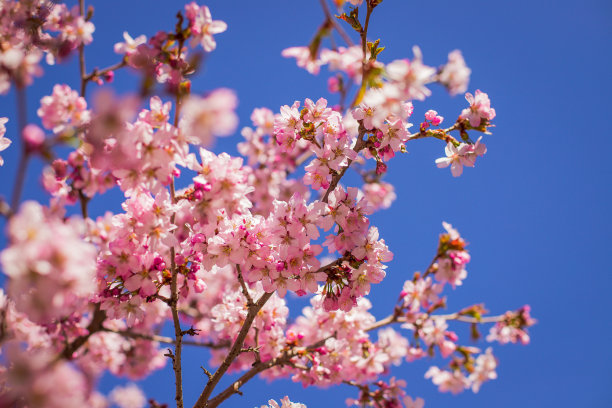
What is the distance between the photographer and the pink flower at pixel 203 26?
2.11 meters

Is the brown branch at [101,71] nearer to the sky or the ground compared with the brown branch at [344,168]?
nearer to the sky

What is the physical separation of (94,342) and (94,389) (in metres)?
4.03

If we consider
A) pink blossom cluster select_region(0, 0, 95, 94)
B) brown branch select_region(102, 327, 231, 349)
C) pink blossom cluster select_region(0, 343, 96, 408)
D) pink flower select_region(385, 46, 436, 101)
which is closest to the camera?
pink blossom cluster select_region(0, 343, 96, 408)

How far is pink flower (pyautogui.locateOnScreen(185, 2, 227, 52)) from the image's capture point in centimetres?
211

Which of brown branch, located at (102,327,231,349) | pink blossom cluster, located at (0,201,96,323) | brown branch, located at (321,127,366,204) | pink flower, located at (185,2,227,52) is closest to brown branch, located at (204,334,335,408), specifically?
brown branch, located at (102,327,231,349)

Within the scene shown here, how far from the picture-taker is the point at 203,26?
2.14 meters

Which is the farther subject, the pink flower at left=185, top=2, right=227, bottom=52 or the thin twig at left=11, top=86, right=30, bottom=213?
the pink flower at left=185, top=2, right=227, bottom=52

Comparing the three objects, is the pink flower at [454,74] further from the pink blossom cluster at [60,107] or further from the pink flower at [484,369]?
the pink flower at [484,369]

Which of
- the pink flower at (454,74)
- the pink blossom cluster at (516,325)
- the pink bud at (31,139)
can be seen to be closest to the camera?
the pink bud at (31,139)

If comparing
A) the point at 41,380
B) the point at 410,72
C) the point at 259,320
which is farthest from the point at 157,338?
the point at 410,72

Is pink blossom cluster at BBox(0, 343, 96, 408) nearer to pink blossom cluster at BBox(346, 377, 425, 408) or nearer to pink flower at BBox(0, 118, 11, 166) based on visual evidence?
pink flower at BBox(0, 118, 11, 166)

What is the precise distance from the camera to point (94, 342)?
16.1ft

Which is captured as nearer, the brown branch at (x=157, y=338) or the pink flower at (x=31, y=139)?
the pink flower at (x=31, y=139)

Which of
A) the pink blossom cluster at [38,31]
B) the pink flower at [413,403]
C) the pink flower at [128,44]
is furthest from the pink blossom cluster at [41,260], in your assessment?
the pink flower at [413,403]
